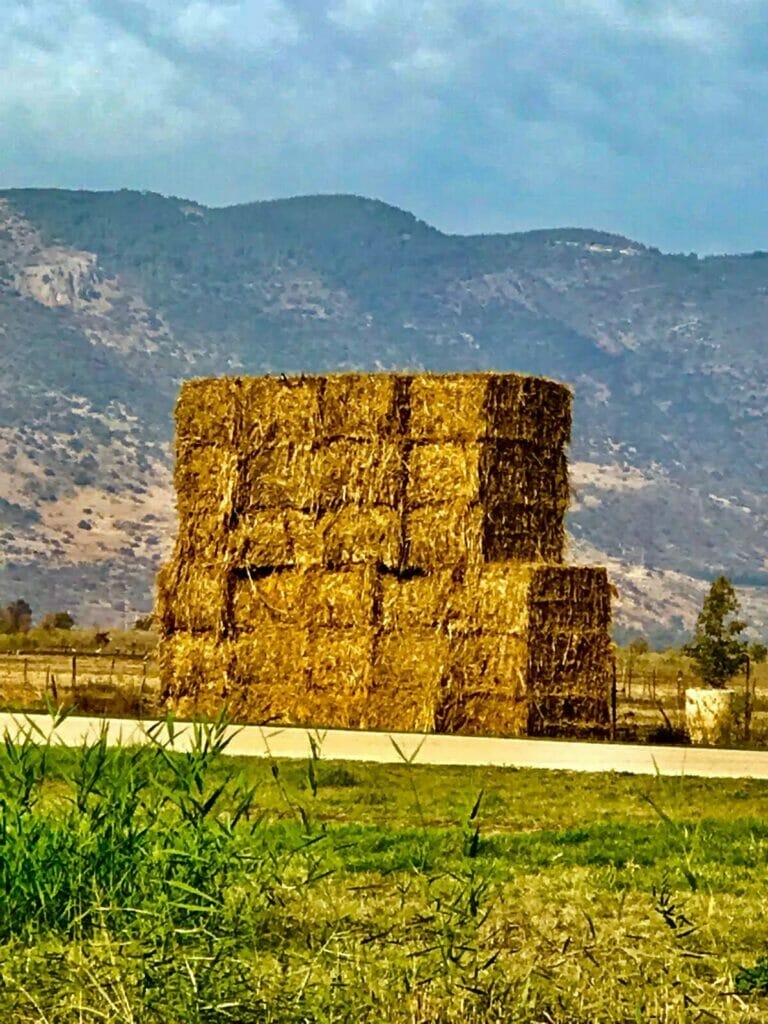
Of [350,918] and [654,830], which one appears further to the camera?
[654,830]

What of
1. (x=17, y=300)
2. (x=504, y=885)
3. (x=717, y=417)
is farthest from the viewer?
(x=717, y=417)

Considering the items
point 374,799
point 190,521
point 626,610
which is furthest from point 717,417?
point 374,799

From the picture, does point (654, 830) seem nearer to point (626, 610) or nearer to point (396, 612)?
point (396, 612)

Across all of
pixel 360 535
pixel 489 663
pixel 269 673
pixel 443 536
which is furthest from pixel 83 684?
pixel 489 663

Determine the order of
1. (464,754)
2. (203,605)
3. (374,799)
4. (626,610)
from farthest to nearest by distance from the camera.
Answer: (626,610) < (203,605) < (464,754) < (374,799)

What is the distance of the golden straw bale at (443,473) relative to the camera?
22.8 m

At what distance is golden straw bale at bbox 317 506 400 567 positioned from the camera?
75.8 ft

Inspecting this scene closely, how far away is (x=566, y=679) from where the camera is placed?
74.2ft

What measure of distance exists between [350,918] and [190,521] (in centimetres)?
1725

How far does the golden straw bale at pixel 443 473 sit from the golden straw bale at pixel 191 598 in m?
2.84

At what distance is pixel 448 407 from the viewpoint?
2306cm

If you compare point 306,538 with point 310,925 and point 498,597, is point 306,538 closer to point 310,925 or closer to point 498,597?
point 498,597

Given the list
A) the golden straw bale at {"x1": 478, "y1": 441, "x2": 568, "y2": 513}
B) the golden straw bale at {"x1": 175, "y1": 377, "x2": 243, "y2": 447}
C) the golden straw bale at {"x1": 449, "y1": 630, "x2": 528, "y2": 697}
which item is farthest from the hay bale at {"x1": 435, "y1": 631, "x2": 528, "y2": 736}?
the golden straw bale at {"x1": 175, "y1": 377, "x2": 243, "y2": 447}

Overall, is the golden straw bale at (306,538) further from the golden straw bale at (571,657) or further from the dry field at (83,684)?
the golden straw bale at (571,657)
